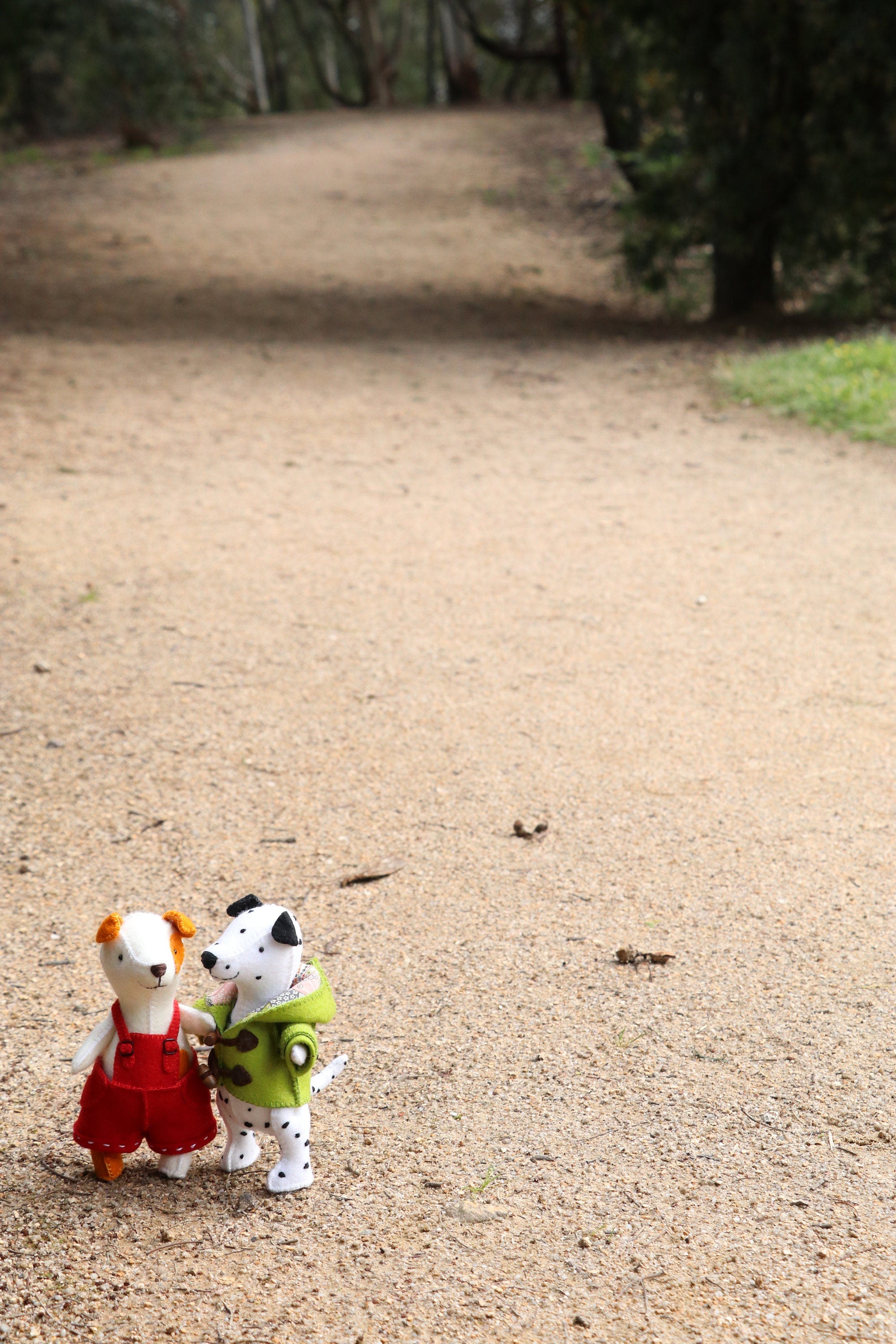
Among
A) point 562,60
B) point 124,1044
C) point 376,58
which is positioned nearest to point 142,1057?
point 124,1044

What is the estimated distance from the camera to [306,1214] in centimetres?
227

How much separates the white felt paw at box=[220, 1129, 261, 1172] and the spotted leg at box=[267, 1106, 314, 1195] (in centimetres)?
7

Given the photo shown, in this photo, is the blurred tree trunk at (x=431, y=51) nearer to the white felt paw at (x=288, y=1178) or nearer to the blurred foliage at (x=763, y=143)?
the blurred foliage at (x=763, y=143)

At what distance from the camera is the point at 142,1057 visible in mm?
2236

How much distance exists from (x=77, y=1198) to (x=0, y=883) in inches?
51.1

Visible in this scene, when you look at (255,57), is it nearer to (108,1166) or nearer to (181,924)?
(181,924)

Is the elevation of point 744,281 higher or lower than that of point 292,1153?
higher

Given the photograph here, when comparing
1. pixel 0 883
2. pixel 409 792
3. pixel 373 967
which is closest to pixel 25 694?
pixel 0 883

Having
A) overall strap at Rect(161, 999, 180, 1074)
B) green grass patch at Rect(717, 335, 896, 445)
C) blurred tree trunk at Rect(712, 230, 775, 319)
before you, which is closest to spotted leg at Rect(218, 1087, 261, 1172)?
overall strap at Rect(161, 999, 180, 1074)

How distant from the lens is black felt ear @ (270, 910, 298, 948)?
219 cm

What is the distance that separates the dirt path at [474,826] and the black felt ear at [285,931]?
535 mm

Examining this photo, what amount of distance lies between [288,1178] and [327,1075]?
7.9 inches

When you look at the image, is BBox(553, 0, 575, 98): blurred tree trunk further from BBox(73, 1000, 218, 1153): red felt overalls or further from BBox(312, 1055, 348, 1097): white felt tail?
BBox(73, 1000, 218, 1153): red felt overalls

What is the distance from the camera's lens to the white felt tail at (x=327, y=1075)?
234cm
